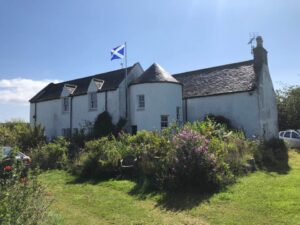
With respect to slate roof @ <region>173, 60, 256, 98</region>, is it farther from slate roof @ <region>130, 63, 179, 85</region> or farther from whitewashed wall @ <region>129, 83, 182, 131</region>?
slate roof @ <region>130, 63, 179, 85</region>

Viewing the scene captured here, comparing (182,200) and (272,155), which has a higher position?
(272,155)

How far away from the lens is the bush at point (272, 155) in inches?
711

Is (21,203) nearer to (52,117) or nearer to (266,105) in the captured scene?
(266,105)

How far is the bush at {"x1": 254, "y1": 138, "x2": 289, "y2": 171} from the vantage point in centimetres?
1805

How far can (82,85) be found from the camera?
35.9 m

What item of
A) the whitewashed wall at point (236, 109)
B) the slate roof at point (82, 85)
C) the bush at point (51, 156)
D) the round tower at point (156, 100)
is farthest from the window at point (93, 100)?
the bush at point (51, 156)

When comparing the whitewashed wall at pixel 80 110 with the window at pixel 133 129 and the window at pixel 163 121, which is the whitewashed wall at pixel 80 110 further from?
the window at pixel 163 121

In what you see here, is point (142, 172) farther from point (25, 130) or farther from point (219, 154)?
point (25, 130)

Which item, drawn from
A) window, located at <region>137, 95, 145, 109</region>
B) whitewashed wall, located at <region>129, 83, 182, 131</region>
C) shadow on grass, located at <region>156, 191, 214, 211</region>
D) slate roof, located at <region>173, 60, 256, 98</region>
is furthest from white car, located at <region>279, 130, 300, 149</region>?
shadow on grass, located at <region>156, 191, 214, 211</region>

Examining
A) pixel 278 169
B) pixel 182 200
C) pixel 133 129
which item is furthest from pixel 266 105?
pixel 182 200

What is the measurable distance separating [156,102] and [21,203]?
22.1 meters

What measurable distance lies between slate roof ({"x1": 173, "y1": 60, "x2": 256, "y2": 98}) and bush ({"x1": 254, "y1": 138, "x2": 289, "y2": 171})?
20.2 ft

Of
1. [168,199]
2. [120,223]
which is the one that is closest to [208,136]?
[168,199]

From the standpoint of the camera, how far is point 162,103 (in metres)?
27.7
